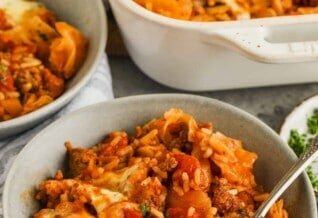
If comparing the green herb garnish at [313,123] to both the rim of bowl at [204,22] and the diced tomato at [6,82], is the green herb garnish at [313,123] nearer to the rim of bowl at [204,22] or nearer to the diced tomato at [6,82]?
the rim of bowl at [204,22]

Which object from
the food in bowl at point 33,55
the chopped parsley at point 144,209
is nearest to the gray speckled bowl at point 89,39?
the food in bowl at point 33,55

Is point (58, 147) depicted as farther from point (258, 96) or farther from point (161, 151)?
point (258, 96)

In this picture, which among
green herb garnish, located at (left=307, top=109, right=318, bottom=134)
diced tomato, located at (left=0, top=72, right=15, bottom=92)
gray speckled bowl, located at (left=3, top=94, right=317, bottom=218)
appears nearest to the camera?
gray speckled bowl, located at (left=3, top=94, right=317, bottom=218)

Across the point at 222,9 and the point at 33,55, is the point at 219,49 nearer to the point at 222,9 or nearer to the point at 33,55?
the point at 222,9

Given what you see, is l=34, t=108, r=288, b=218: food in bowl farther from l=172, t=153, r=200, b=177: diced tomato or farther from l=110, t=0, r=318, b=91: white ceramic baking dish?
l=110, t=0, r=318, b=91: white ceramic baking dish

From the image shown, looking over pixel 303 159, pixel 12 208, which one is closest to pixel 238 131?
pixel 303 159

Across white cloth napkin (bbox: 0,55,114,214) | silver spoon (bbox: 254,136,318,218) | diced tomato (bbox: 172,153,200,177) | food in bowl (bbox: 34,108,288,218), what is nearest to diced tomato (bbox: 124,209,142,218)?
food in bowl (bbox: 34,108,288,218)
